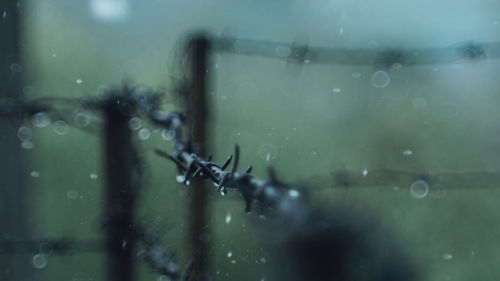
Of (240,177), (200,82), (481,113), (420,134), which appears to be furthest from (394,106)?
(240,177)

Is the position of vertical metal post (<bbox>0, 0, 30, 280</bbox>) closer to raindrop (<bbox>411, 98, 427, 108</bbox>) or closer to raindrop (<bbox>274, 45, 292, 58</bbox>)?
raindrop (<bbox>274, 45, 292, 58</bbox>)

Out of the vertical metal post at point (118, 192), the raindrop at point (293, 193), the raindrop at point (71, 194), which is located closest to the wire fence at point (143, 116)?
the vertical metal post at point (118, 192)

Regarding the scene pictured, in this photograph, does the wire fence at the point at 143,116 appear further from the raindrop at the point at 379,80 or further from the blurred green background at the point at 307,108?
the raindrop at the point at 379,80

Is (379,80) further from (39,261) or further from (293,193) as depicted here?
(293,193)

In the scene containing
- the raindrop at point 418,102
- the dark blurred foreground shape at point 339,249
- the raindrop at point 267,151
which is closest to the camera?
the dark blurred foreground shape at point 339,249

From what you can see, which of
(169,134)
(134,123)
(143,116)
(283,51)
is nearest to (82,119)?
(134,123)

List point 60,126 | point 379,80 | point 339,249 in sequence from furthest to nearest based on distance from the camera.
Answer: point 379,80
point 60,126
point 339,249
